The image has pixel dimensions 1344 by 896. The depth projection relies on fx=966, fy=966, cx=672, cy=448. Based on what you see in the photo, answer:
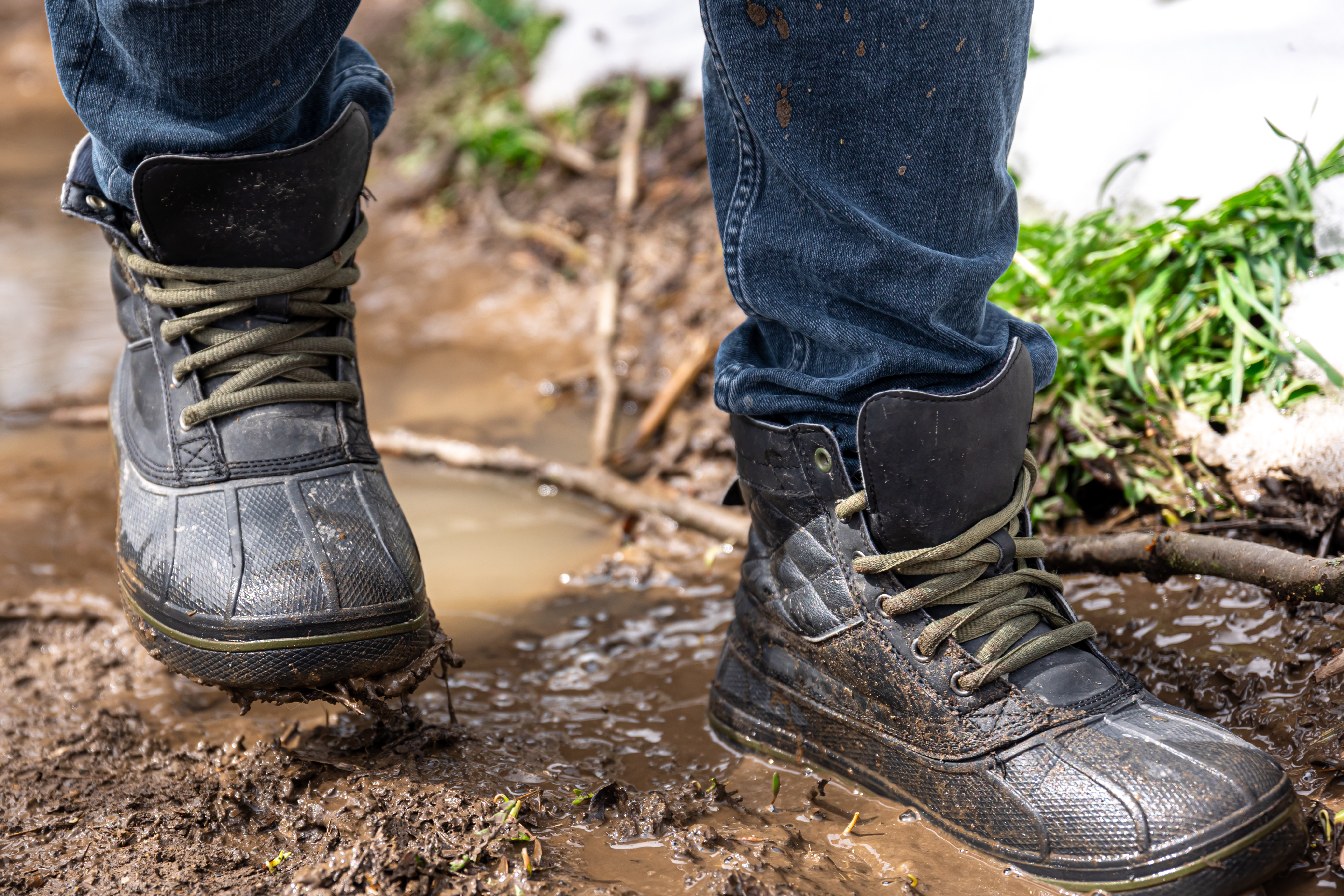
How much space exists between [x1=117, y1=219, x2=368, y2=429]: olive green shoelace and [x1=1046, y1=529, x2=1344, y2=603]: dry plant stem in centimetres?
118

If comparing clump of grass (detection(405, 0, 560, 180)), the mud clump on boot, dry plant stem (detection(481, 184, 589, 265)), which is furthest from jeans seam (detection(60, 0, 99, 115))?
clump of grass (detection(405, 0, 560, 180))

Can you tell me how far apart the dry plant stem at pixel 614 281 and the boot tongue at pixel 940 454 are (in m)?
1.40

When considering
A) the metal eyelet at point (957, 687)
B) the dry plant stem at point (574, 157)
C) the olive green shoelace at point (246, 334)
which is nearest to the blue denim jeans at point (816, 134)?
the olive green shoelace at point (246, 334)

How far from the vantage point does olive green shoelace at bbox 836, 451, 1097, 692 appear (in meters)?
1.26

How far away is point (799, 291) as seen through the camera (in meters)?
1.28

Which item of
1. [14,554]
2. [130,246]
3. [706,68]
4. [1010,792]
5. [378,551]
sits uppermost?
[706,68]

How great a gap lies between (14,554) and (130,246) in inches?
41.7

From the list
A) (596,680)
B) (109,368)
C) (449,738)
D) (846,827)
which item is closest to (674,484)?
(596,680)

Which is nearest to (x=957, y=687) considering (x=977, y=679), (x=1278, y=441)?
(x=977, y=679)

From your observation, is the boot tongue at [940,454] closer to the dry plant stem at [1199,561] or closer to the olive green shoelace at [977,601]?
the olive green shoelace at [977,601]

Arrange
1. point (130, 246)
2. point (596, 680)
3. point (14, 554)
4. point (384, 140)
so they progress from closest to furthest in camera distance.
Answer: point (130, 246)
point (596, 680)
point (14, 554)
point (384, 140)

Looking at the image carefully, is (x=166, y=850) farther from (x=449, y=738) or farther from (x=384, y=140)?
(x=384, y=140)

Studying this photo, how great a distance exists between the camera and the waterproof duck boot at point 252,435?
1.31 metres

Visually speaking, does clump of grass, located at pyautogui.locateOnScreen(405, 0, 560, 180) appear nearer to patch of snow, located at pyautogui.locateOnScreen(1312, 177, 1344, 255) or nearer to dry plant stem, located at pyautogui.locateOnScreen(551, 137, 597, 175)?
dry plant stem, located at pyautogui.locateOnScreen(551, 137, 597, 175)
